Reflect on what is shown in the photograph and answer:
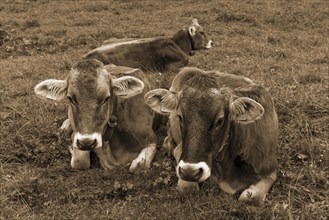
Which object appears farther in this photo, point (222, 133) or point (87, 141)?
point (87, 141)

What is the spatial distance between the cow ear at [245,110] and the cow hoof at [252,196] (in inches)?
33.4

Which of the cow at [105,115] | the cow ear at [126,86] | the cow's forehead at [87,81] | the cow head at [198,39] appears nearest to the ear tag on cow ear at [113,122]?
the cow at [105,115]

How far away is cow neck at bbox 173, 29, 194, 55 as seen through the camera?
Answer: 1217cm

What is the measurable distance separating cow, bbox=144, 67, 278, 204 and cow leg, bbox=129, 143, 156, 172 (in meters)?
0.35

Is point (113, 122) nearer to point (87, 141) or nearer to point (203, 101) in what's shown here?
point (87, 141)

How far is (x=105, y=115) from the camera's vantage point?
221 inches

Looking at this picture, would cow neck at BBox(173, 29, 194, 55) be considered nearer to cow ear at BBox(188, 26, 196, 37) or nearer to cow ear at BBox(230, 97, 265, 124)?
cow ear at BBox(188, 26, 196, 37)

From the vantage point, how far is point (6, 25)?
14.9 metres

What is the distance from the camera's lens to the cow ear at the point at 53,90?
225 inches

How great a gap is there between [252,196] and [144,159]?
156cm

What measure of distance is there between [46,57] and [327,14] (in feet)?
33.0

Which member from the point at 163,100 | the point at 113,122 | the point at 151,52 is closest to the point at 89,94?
the point at 113,122

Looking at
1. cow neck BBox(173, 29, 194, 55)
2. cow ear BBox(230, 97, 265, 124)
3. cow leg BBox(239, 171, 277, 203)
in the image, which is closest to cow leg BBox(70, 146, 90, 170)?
cow leg BBox(239, 171, 277, 203)

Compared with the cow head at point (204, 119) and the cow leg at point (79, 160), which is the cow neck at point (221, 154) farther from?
the cow leg at point (79, 160)
